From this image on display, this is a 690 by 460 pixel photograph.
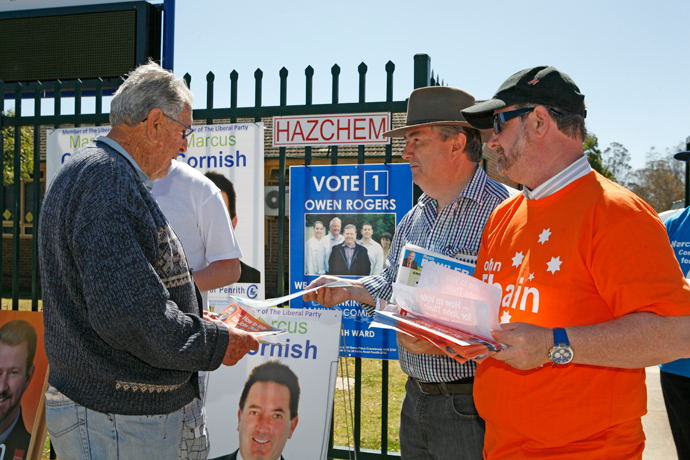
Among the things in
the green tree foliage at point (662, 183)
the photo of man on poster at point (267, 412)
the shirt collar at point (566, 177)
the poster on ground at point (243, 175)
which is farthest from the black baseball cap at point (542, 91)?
the green tree foliage at point (662, 183)

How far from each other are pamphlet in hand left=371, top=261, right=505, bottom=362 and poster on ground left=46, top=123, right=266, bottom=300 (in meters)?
2.43

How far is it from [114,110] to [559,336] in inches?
66.4

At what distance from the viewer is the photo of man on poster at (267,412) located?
314cm

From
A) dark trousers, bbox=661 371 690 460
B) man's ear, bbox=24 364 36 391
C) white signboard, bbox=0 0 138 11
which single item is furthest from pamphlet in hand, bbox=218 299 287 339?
white signboard, bbox=0 0 138 11

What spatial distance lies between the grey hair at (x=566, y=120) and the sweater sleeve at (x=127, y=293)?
Answer: 136 centimetres

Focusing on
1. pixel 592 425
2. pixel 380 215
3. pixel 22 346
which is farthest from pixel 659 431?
pixel 22 346

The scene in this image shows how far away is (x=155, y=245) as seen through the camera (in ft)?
5.46

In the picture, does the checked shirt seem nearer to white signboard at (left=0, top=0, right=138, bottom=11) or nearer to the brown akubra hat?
the brown akubra hat

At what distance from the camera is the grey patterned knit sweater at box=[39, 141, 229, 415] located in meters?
→ 1.52

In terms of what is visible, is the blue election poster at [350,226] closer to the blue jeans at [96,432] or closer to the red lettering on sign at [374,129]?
the red lettering on sign at [374,129]

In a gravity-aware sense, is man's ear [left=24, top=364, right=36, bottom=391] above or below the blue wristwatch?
below

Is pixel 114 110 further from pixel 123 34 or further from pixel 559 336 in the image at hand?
pixel 123 34

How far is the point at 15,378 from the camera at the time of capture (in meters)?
3.81

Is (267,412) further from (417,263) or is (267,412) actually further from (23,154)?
(23,154)
